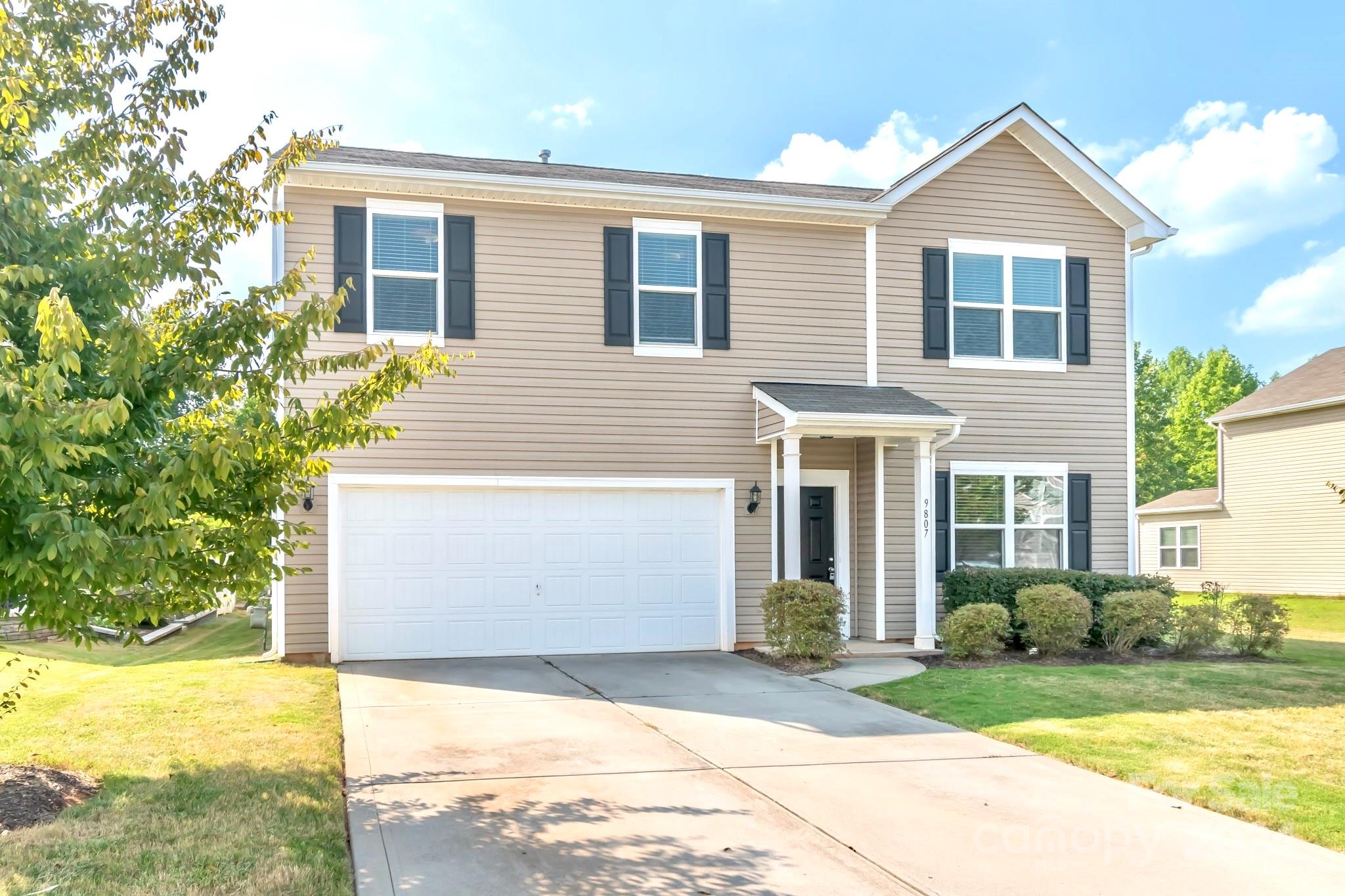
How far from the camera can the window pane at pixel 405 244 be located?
12258 millimetres

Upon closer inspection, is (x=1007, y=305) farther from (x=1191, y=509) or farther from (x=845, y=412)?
(x=1191, y=509)

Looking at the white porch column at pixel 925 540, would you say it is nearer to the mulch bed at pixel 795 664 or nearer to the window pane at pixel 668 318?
the mulch bed at pixel 795 664

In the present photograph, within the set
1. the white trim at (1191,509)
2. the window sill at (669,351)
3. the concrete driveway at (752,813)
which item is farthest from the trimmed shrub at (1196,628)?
the white trim at (1191,509)

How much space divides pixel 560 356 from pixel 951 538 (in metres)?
5.64

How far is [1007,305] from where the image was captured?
14.2 meters

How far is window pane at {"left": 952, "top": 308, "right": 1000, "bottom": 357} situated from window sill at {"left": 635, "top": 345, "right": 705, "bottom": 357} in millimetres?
3575

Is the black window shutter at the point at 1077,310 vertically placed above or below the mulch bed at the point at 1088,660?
above

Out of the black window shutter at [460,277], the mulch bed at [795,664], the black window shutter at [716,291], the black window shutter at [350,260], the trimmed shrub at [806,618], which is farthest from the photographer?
the black window shutter at [716,291]

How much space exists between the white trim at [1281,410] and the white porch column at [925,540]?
576 inches

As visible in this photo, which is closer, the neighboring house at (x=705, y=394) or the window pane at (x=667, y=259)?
the neighboring house at (x=705, y=394)

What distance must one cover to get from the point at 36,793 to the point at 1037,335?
12.5 m

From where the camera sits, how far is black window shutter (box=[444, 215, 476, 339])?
40.6 ft

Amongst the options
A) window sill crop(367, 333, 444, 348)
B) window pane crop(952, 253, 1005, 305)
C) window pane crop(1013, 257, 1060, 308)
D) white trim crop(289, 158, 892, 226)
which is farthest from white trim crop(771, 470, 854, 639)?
window sill crop(367, 333, 444, 348)

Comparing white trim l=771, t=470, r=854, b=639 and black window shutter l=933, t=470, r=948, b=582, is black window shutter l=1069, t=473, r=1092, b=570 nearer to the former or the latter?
black window shutter l=933, t=470, r=948, b=582
